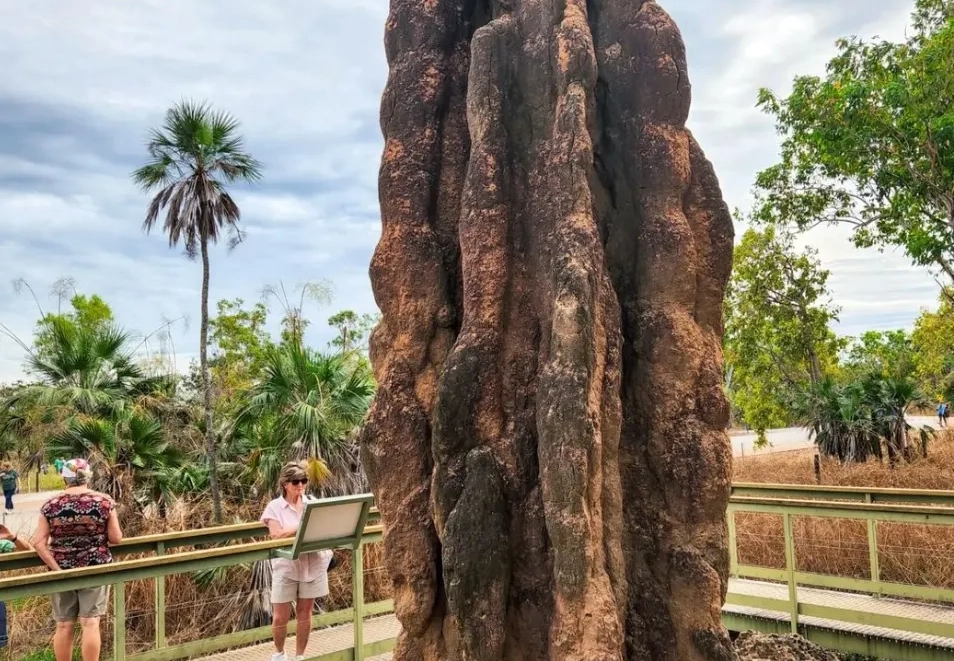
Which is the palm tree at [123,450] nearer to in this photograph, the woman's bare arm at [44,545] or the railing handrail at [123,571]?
the woman's bare arm at [44,545]

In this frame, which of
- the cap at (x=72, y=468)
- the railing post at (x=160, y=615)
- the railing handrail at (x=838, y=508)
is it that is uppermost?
the cap at (x=72, y=468)

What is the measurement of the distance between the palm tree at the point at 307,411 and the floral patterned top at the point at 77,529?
16.1 feet

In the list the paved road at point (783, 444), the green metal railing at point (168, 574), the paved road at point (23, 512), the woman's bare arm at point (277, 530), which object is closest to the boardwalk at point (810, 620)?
the green metal railing at point (168, 574)

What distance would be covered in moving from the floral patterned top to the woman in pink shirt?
1.07 meters

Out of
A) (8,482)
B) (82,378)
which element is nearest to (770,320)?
(82,378)

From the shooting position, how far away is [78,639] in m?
7.88

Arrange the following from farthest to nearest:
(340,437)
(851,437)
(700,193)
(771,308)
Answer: (771,308)
(851,437)
(340,437)
(700,193)

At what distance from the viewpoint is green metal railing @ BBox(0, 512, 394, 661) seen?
4.33 meters

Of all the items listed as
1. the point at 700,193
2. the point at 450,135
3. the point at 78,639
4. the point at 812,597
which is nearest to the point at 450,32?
the point at 450,135

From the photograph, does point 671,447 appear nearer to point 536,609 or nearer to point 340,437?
point 536,609

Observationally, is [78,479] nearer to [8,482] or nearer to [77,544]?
[77,544]

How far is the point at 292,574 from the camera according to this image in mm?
5570

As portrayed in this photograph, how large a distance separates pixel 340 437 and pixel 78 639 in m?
3.86

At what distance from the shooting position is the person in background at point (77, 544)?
16.2ft
